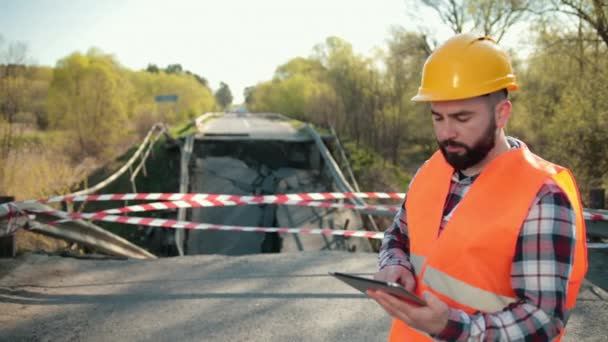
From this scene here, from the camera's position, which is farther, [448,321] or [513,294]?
[513,294]

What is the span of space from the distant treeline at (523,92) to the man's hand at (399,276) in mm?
10419

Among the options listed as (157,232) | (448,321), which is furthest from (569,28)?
(448,321)

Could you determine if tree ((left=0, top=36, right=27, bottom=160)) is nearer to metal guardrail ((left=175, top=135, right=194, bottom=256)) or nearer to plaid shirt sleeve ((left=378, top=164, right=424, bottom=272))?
metal guardrail ((left=175, top=135, right=194, bottom=256))

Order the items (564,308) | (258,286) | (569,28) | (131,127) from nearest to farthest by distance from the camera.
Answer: (564,308) → (258,286) → (569,28) → (131,127)

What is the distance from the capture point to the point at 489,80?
1688 millimetres

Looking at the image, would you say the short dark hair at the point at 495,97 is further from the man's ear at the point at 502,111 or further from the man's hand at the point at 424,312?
the man's hand at the point at 424,312

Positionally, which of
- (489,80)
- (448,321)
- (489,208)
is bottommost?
(448,321)

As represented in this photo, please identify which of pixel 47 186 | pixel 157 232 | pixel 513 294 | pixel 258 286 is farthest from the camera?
pixel 157 232

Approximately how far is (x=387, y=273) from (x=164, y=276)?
145 inches

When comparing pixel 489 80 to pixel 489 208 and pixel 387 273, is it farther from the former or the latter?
pixel 387 273

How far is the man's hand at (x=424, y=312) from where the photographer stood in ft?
4.84

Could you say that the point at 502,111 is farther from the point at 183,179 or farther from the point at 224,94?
the point at 224,94

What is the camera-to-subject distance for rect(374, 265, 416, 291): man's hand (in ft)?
6.17

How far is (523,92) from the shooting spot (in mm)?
18188
